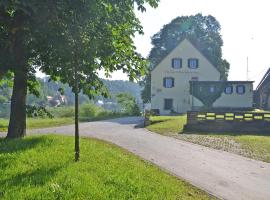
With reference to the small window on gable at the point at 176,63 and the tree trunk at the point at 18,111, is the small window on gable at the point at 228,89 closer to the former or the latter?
the small window on gable at the point at 176,63

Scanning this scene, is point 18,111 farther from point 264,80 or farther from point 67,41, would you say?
point 264,80

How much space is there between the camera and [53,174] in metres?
9.17

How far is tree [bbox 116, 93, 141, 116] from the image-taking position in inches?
1987

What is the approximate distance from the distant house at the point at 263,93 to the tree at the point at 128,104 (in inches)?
741

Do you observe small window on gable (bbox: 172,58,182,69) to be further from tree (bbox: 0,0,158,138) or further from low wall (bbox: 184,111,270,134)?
tree (bbox: 0,0,158,138)

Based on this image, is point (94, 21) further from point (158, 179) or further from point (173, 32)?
point (173, 32)

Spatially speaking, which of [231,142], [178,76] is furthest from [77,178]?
[178,76]

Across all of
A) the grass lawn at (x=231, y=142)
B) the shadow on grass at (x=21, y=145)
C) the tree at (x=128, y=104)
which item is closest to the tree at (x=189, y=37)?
the tree at (x=128, y=104)

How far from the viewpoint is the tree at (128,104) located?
50.5 meters

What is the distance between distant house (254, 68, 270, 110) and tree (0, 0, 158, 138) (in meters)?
45.0

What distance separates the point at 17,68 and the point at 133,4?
4557 millimetres

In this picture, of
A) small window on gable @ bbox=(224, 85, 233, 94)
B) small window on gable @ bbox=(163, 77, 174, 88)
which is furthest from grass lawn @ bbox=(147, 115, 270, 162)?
small window on gable @ bbox=(163, 77, 174, 88)

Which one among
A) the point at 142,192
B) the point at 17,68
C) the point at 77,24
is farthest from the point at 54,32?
the point at 142,192

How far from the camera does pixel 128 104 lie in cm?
5275
